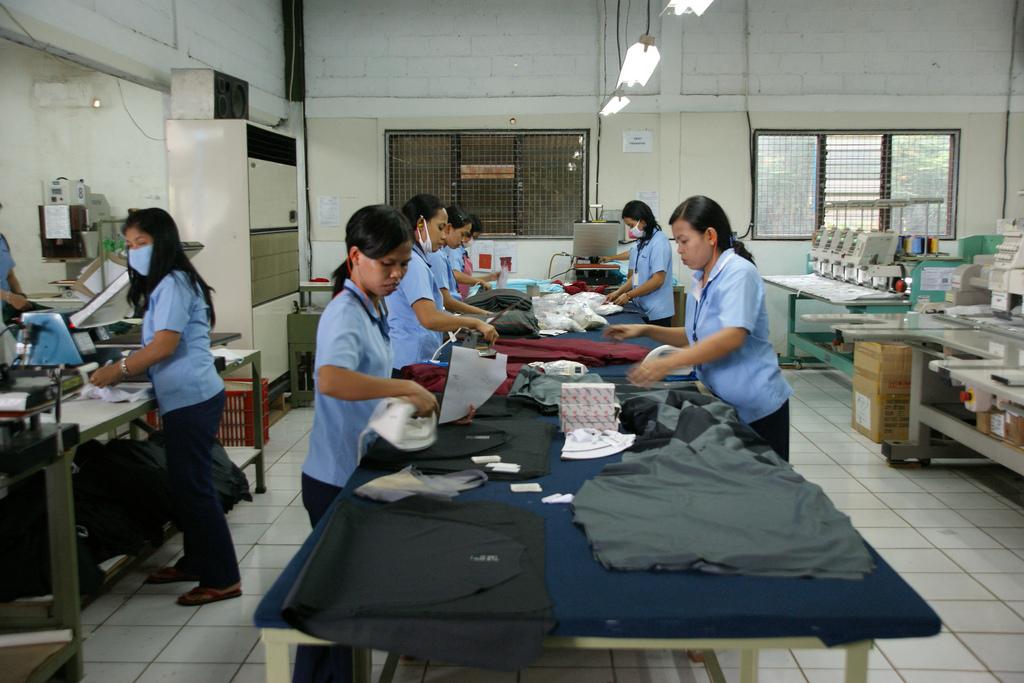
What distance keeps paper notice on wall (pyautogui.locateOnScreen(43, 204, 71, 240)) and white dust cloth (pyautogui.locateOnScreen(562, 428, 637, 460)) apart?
17.0 ft

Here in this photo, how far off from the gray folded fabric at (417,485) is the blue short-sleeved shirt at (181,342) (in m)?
1.13

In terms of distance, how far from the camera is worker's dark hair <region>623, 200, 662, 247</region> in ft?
18.3

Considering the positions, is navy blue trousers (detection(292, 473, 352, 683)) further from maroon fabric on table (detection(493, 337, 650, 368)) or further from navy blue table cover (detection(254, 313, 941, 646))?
maroon fabric on table (detection(493, 337, 650, 368))

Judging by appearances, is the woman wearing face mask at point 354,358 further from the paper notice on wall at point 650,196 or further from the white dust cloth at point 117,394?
the paper notice on wall at point 650,196

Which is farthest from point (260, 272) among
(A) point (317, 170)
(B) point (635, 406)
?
(B) point (635, 406)

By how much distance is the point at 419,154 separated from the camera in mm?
7910

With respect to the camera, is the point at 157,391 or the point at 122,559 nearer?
the point at 157,391

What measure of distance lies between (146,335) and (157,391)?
0.68 ft

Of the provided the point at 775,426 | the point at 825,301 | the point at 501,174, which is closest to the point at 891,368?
the point at 825,301

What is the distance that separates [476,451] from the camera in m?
2.18

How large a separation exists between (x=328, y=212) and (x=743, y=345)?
6051mm

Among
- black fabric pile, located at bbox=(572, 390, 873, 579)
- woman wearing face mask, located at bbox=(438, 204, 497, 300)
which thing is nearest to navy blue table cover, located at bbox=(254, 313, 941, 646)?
black fabric pile, located at bbox=(572, 390, 873, 579)

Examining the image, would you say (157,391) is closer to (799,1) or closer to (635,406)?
(635,406)

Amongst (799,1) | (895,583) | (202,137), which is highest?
(799,1)
